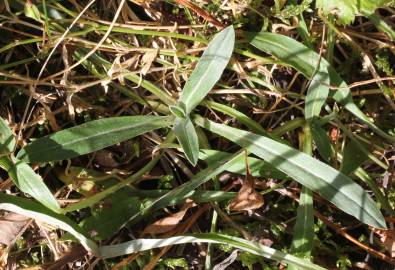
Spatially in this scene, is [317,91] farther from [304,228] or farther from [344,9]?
[304,228]

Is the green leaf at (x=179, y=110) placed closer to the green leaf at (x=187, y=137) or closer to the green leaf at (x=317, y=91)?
the green leaf at (x=187, y=137)

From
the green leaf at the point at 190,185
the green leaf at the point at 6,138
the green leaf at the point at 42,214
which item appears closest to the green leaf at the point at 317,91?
the green leaf at the point at 190,185

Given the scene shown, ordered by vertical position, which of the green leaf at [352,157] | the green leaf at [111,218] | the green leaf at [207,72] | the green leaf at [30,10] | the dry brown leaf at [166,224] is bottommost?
the dry brown leaf at [166,224]

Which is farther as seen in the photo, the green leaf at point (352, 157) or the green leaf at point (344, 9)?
the green leaf at point (352, 157)

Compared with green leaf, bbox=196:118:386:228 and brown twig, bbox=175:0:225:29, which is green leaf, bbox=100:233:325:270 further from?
brown twig, bbox=175:0:225:29

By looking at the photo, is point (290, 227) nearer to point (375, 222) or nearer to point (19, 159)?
point (375, 222)

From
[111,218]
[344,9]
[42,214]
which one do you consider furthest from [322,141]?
[42,214]
